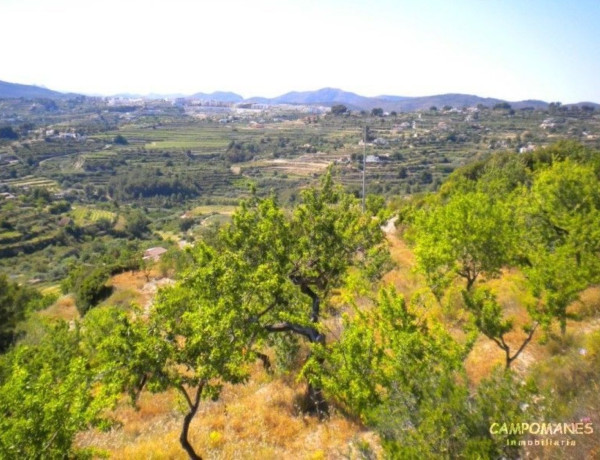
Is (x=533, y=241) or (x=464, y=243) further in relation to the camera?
(x=533, y=241)

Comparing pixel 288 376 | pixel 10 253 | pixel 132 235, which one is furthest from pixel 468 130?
pixel 288 376

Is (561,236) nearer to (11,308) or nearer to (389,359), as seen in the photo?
(389,359)

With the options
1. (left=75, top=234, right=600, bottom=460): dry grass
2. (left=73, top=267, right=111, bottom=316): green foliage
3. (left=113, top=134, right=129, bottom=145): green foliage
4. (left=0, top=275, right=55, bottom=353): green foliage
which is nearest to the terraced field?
(left=0, top=275, right=55, bottom=353): green foliage

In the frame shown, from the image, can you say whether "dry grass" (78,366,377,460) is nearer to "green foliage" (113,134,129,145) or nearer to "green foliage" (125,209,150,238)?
"green foliage" (125,209,150,238)

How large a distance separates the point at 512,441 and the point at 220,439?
20.3 ft

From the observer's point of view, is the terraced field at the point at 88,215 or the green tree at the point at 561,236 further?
the terraced field at the point at 88,215

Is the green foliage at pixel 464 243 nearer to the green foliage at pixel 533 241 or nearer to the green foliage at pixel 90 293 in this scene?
the green foliage at pixel 533 241

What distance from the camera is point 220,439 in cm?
913

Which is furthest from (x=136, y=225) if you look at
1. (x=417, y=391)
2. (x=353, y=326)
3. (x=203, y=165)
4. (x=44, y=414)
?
(x=417, y=391)

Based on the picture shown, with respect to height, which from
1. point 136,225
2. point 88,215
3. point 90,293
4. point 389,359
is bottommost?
point 136,225

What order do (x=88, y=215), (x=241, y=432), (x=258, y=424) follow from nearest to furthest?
(x=241, y=432) → (x=258, y=424) → (x=88, y=215)

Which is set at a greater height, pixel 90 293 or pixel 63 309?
pixel 90 293

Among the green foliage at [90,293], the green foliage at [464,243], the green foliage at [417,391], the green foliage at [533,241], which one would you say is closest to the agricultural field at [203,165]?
the green foliage at [90,293]

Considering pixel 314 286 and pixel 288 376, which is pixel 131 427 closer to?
pixel 288 376
